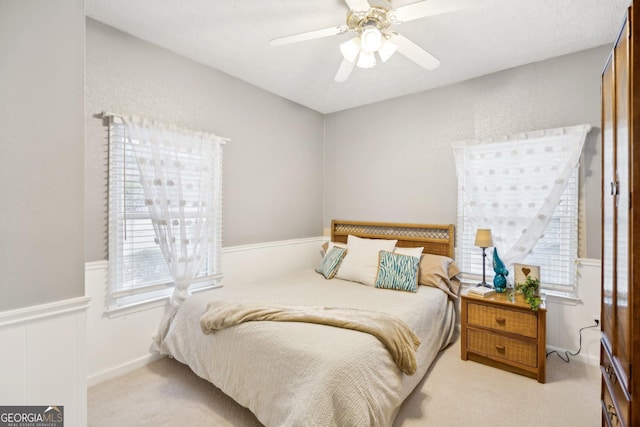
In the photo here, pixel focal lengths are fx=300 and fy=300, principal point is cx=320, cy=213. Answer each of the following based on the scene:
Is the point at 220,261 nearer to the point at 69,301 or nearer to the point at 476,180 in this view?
the point at 69,301

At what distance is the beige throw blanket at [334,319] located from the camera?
5.97 ft

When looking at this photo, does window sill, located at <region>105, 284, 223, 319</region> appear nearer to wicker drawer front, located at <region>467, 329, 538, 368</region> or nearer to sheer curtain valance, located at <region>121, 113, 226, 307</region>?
sheer curtain valance, located at <region>121, 113, 226, 307</region>

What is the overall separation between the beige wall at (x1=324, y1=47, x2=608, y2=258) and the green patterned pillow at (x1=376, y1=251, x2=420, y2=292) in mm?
704

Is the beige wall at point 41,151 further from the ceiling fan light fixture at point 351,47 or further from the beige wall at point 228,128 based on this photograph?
the ceiling fan light fixture at point 351,47

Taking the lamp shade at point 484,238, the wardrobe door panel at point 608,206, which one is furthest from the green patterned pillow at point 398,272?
the wardrobe door panel at point 608,206

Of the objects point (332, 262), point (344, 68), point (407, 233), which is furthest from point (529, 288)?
point (344, 68)

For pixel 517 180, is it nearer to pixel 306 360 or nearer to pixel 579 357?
pixel 579 357

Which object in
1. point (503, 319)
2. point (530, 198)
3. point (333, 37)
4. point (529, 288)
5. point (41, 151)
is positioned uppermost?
point (333, 37)

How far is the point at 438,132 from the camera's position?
3.38 meters

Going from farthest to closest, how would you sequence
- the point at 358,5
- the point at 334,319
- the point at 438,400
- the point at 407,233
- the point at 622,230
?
the point at 407,233 < the point at 438,400 < the point at 334,319 < the point at 358,5 < the point at 622,230

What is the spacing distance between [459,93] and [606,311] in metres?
2.58

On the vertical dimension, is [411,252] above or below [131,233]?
below

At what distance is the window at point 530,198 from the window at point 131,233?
277 cm

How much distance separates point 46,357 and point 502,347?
9.78 feet
